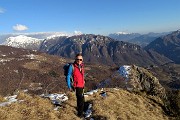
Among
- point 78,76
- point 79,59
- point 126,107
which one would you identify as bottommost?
point 126,107

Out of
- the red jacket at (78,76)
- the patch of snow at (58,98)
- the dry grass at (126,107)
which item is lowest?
the dry grass at (126,107)

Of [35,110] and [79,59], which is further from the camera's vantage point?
[35,110]

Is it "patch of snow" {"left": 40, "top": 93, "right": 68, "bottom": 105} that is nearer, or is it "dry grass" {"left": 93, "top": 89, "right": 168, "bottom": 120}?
"dry grass" {"left": 93, "top": 89, "right": 168, "bottom": 120}

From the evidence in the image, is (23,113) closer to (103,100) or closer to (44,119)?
(44,119)

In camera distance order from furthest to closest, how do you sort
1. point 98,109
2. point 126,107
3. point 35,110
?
1. point 126,107
2. point 98,109
3. point 35,110

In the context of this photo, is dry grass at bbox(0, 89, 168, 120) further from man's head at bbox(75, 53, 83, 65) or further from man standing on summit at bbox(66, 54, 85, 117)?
man's head at bbox(75, 53, 83, 65)

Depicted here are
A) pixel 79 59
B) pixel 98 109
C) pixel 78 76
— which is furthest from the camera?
pixel 98 109

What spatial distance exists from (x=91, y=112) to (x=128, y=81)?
50.1 feet

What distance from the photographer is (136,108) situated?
18.9m

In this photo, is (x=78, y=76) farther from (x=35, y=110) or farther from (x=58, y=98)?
(x=58, y=98)

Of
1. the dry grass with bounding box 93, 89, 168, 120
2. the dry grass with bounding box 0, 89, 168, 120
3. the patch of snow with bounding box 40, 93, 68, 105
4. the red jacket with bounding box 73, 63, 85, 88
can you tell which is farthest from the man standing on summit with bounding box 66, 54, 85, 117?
the patch of snow with bounding box 40, 93, 68, 105

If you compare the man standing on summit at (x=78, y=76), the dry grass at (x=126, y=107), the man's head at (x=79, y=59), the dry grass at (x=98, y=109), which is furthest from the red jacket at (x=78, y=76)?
the dry grass at (x=126, y=107)

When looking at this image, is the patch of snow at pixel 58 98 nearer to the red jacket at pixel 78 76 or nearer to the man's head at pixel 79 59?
the red jacket at pixel 78 76

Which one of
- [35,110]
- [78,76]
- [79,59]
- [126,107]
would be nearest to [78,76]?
[78,76]
